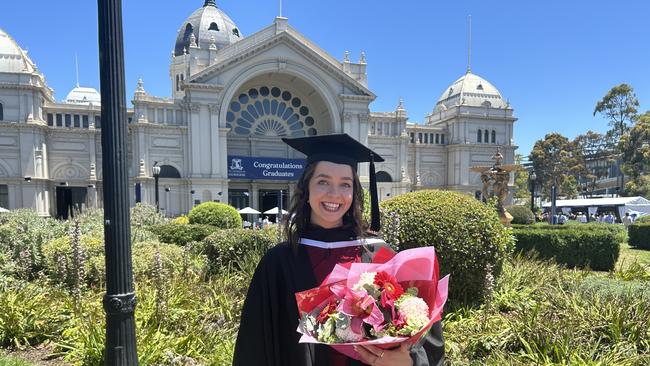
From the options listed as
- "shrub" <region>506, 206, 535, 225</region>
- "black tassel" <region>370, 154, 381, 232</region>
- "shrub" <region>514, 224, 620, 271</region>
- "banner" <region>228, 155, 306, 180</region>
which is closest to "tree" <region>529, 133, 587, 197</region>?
"shrub" <region>506, 206, 535, 225</region>

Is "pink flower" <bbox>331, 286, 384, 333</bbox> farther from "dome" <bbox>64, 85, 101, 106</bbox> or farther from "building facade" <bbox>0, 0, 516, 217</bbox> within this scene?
"dome" <bbox>64, 85, 101, 106</bbox>

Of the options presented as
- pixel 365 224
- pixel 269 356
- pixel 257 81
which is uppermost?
pixel 257 81

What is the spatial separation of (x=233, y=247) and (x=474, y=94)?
52.9 meters

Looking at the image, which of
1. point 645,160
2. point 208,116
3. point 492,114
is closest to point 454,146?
point 492,114

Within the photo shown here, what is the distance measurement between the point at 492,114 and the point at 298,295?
54595 millimetres

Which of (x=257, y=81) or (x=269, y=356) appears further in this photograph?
(x=257, y=81)

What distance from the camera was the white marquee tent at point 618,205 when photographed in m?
32.4

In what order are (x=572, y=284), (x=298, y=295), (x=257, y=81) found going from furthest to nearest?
(x=257, y=81), (x=572, y=284), (x=298, y=295)

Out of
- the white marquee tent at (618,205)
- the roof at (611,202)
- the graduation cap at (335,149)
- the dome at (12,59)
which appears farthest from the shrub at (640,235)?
the dome at (12,59)

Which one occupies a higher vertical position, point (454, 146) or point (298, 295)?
point (454, 146)

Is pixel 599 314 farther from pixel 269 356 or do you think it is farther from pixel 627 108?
pixel 627 108

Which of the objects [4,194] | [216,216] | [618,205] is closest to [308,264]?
[216,216]

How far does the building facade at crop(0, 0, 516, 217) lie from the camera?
36125mm

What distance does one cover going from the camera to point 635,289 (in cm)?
573
